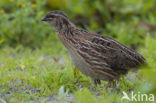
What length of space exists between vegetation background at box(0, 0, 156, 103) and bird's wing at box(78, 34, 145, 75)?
0.26 meters

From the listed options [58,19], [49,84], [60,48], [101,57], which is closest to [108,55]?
[101,57]

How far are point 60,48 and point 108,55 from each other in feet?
10.7

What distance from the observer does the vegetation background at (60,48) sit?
476 cm

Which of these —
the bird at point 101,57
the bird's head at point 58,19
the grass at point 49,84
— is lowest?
the grass at point 49,84

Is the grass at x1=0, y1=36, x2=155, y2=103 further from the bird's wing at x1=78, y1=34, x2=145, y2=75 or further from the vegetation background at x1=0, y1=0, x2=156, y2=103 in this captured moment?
the bird's wing at x1=78, y1=34, x2=145, y2=75

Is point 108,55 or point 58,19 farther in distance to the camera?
point 58,19

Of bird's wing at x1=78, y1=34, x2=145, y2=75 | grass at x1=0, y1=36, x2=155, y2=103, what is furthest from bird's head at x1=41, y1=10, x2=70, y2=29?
grass at x1=0, y1=36, x2=155, y2=103

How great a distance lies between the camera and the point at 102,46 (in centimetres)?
536

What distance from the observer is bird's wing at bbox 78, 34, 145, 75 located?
529 centimetres

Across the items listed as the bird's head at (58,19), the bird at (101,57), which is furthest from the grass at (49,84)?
the bird's head at (58,19)

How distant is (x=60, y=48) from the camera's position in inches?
332

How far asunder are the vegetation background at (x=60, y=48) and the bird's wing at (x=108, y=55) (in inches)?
10.3

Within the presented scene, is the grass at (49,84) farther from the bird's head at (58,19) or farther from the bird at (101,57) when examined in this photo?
the bird's head at (58,19)

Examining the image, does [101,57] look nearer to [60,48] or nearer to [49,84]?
[49,84]
